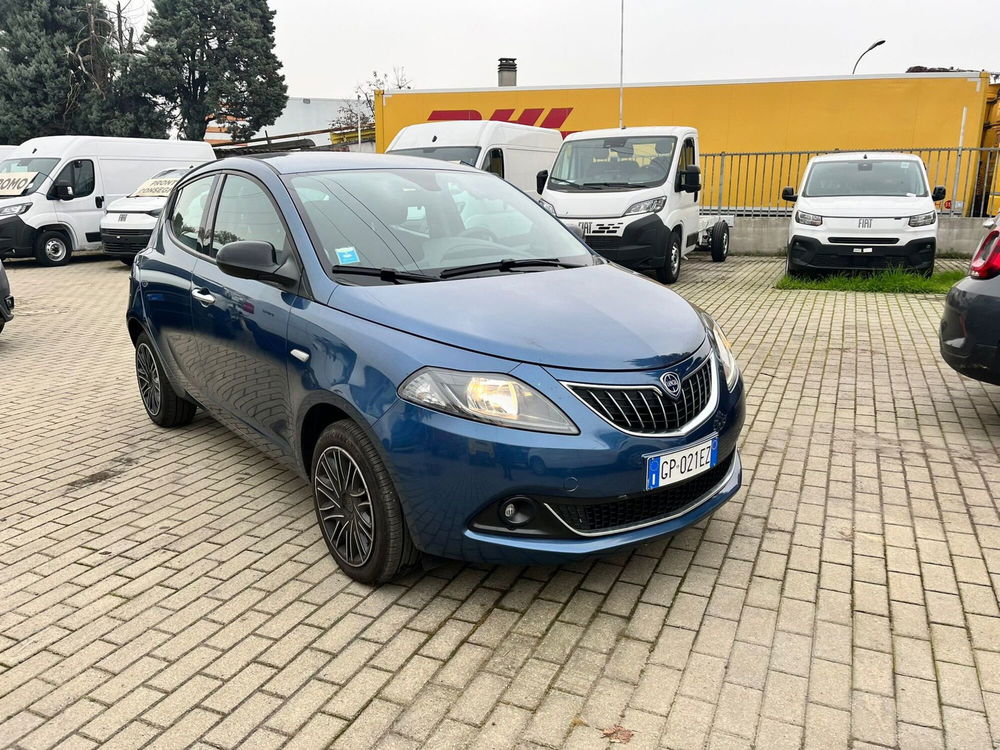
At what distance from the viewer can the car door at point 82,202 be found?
1552cm

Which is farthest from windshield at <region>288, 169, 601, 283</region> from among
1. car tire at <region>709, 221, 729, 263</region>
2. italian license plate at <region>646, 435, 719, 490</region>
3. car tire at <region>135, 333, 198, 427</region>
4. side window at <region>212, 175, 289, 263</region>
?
car tire at <region>709, 221, 729, 263</region>

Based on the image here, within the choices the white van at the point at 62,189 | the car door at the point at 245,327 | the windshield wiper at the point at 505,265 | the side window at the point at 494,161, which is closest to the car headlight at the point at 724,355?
the windshield wiper at the point at 505,265

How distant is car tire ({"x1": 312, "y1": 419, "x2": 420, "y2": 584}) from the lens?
2.97m

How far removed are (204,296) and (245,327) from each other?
1.79ft

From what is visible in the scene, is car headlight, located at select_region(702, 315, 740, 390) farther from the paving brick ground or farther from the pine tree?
the pine tree

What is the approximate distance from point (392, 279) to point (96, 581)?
1785 mm

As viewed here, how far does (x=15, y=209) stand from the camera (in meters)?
15.0

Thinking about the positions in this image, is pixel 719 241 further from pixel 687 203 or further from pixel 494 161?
pixel 494 161

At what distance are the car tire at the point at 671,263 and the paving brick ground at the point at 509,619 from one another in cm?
670

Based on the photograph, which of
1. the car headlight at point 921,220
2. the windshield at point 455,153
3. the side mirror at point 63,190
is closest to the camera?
the car headlight at point 921,220

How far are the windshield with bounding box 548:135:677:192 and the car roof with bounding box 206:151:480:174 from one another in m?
7.51

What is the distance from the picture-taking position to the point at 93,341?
28.3 feet

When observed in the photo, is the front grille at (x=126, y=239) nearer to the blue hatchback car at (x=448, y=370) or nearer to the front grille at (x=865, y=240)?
the blue hatchback car at (x=448, y=370)

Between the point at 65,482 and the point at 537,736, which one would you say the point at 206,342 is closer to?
the point at 65,482
